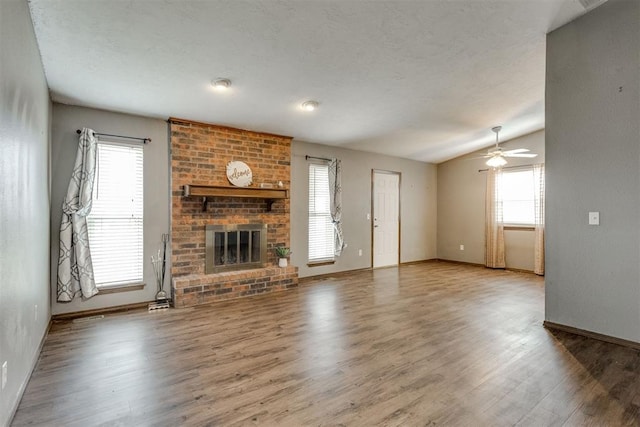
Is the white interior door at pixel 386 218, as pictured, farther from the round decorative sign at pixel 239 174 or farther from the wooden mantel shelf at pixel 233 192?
the round decorative sign at pixel 239 174

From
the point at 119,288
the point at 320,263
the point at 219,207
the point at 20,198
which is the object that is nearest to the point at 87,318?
the point at 119,288

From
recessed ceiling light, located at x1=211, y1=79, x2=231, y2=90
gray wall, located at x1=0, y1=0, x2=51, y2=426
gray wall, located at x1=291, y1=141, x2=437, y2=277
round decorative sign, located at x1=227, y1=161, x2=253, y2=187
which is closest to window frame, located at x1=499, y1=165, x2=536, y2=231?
gray wall, located at x1=291, y1=141, x2=437, y2=277

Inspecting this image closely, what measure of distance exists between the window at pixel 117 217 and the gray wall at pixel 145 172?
0.10 metres

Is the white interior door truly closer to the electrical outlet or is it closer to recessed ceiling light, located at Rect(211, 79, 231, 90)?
recessed ceiling light, located at Rect(211, 79, 231, 90)

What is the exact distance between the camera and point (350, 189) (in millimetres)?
6406

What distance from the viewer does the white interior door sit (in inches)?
271

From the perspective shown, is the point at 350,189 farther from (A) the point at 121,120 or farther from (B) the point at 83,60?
(B) the point at 83,60

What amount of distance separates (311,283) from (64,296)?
131 inches

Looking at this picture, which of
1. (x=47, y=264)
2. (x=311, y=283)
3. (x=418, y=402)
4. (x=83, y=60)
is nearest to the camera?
(x=418, y=402)

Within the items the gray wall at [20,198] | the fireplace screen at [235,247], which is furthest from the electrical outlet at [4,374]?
the fireplace screen at [235,247]

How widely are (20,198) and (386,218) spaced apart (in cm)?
606

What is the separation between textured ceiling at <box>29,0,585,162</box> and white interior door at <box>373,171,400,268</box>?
2283 millimetres

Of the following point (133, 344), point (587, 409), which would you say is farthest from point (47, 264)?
point (587, 409)

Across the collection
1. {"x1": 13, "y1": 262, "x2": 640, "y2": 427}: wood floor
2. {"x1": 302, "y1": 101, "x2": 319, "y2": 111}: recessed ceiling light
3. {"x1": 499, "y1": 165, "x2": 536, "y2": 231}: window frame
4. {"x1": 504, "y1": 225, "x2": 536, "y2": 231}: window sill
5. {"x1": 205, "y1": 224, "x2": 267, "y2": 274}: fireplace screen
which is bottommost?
{"x1": 13, "y1": 262, "x2": 640, "y2": 427}: wood floor
